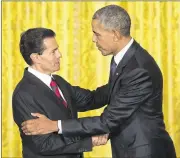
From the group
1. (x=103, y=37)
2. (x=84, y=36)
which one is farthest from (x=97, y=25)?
(x=84, y=36)

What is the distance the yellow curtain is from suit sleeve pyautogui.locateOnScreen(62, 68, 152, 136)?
1.89 metres

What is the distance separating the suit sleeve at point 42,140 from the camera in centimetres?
250

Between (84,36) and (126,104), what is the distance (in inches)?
79.0

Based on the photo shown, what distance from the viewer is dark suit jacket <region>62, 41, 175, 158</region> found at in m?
2.49

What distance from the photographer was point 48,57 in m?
2.65

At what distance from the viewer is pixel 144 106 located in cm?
255

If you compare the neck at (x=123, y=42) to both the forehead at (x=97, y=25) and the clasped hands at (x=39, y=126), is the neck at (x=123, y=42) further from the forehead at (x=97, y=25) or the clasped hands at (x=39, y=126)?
the clasped hands at (x=39, y=126)

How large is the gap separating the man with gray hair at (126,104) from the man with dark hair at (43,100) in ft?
0.21

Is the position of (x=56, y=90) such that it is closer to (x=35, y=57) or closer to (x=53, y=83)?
(x=53, y=83)

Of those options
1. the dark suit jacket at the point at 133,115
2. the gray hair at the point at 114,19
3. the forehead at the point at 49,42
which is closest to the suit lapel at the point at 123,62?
the dark suit jacket at the point at 133,115

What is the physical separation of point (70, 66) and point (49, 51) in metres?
1.80

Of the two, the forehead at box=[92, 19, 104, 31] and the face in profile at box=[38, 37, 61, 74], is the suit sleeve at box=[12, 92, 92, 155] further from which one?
the forehead at box=[92, 19, 104, 31]

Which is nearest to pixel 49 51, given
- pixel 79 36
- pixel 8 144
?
pixel 79 36

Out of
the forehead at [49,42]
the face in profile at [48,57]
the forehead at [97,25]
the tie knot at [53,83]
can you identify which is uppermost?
the forehead at [97,25]
